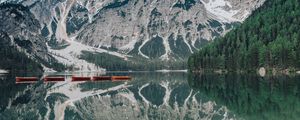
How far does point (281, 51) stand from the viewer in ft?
548

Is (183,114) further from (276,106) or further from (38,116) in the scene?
(38,116)

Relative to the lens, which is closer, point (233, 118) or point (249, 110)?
point (233, 118)

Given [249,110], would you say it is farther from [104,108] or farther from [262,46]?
[262,46]

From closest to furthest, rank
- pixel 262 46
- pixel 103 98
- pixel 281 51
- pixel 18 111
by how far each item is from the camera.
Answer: pixel 18 111, pixel 103 98, pixel 281 51, pixel 262 46

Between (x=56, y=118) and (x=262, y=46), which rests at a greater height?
(x=262, y=46)

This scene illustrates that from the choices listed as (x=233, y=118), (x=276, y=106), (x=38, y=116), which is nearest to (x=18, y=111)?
(x=38, y=116)

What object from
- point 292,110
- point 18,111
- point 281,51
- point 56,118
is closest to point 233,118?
point 292,110

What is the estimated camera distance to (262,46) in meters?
189

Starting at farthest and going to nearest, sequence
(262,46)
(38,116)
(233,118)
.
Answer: (262,46) → (38,116) → (233,118)

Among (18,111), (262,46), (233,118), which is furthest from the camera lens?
(262,46)

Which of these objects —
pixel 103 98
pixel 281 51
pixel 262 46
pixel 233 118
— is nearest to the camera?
pixel 233 118

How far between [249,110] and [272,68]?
113367mm

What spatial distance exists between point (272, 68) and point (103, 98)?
93986 mm

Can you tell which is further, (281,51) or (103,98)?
(281,51)
